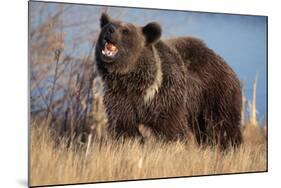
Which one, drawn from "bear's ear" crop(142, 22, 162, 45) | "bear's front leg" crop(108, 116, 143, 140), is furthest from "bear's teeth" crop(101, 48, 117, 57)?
"bear's front leg" crop(108, 116, 143, 140)

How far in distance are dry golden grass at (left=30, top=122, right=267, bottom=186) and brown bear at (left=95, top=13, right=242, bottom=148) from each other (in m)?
0.13

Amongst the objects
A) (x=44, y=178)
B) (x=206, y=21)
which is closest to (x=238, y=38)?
(x=206, y=21)

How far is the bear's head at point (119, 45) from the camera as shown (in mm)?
5512

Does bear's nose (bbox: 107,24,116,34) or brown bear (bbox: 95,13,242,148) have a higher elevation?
bear's nose (bbox: 107,24,116,34)

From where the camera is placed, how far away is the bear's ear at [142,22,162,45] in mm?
5691

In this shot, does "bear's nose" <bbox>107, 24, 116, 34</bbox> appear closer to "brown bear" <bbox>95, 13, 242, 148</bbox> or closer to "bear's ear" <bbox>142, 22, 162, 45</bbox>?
"brown bear" <bbox>95, 13, 242, 148</bbox>

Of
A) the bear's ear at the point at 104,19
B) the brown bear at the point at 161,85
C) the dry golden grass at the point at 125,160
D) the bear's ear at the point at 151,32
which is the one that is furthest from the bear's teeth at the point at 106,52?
the dry golden grass at the point at 125,160

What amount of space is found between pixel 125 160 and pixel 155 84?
0.75m

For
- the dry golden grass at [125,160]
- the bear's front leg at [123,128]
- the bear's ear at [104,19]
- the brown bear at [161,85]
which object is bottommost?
the dry golden grass at [125,160]

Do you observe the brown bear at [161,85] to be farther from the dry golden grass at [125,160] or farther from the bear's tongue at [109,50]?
the dry golden grass at [125,160]

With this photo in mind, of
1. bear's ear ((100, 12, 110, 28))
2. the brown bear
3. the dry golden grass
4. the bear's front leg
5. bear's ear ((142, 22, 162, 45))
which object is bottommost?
the dry golden grass

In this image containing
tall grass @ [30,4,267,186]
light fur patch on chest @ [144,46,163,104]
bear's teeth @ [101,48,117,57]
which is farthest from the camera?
light fur patch on chest @ [144,46,163,104]

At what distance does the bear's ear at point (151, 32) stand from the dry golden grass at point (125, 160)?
36.8 inches
